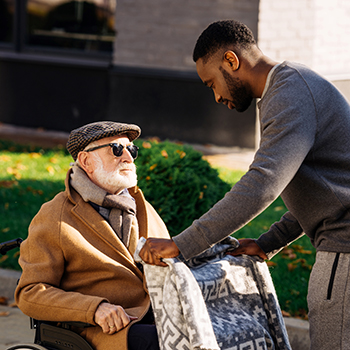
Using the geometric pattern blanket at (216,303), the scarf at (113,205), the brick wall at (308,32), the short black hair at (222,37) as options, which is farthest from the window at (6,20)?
the geometric pattern blanket at (216,303)

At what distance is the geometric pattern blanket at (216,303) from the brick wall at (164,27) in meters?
7.45

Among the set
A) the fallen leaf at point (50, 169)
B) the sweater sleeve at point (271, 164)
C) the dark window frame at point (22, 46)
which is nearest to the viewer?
the sweater sleeve at point (271, 164)

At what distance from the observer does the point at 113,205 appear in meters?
2.95

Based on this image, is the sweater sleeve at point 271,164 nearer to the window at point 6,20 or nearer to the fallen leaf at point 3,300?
the fallen leaf at point 3,300

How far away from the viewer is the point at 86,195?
2924 millimetres

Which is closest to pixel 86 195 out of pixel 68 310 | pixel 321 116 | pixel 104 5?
pixel 68 310

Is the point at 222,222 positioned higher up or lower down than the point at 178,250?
higher up

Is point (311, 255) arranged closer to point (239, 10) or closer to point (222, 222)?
point (222, 222)

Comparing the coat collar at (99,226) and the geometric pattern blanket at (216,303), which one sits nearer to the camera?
the geometric pattern blanket at (216,303)

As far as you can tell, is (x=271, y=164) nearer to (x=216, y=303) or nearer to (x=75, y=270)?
(x=216, y=303)

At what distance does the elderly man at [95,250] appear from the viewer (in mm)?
2666

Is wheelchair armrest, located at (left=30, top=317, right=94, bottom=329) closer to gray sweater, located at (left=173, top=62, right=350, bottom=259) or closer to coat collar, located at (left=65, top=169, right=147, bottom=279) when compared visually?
coat collar, located at (left=65, top=169, right=147, bottom=279)

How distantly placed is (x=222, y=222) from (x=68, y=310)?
0.88 meters

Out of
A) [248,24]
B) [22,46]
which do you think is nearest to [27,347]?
[248,24]
